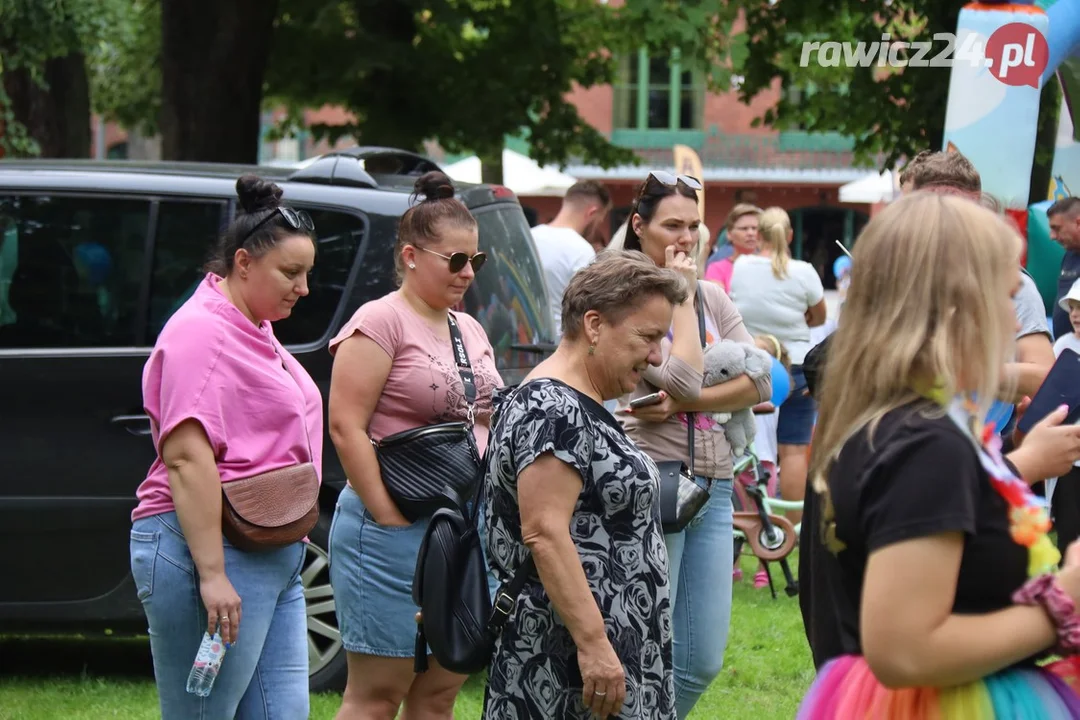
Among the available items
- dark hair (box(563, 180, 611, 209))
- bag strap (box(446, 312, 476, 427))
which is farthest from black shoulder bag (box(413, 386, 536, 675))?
dark hair (box(563, 180, 611, 209))

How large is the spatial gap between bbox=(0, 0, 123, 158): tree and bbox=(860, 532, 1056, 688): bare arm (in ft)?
33.4

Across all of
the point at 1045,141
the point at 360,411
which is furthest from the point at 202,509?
the point at 1045,141

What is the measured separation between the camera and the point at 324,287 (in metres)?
5.31

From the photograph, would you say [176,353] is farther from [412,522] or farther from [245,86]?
[245,86]

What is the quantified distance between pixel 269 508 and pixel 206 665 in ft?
1.35

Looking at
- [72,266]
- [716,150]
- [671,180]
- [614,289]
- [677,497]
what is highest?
[671,180]

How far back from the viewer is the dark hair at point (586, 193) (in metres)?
9.60

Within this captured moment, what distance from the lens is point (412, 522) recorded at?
4156mm

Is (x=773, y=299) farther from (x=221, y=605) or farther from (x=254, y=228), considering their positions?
(x=221, y=605)

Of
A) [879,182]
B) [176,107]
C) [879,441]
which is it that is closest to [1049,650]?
[879,441]

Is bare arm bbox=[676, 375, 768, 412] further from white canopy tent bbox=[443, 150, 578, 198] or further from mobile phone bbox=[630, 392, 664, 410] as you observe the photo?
white canopy tent bbox=[443, 150, 578, 198]

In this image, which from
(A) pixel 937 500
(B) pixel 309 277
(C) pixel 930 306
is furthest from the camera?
(B) pixel 309 277

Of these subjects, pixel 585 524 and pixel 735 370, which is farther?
pixel 735 370

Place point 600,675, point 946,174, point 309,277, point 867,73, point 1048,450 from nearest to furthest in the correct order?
point 1048,450, point 600,675, point 946,174, point 309,277, point 867,73
